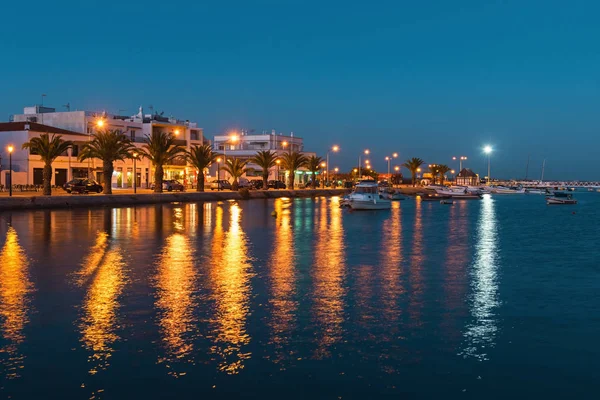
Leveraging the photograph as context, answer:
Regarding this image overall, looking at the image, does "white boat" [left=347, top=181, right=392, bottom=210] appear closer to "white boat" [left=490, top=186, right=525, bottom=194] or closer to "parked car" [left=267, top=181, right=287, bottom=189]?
"parked car" [left=267, top=181, right=287, bottom=189]

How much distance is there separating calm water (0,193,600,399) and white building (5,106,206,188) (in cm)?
5124

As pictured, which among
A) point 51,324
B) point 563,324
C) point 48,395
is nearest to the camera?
point 48,395

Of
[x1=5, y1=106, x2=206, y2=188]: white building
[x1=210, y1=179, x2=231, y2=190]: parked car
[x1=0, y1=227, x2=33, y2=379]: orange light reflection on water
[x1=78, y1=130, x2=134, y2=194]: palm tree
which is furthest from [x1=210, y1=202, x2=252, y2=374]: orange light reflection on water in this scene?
[x1=210, y1=179, x2=231, y2=190]: parked car

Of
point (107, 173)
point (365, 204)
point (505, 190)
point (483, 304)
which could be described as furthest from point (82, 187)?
point (505, 190)

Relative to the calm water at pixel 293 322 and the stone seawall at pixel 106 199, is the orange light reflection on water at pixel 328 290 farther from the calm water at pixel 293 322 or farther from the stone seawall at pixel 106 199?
the stone seawall at pixel 106 199

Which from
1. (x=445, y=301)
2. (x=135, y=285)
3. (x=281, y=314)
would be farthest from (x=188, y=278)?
(x=445, y=301)

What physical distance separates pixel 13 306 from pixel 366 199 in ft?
153

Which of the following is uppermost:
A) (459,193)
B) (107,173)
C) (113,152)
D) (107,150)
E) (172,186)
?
(107,150)

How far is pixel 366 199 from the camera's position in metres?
58.5

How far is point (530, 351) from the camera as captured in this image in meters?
10.7

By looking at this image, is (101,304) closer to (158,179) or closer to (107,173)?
(107,173)

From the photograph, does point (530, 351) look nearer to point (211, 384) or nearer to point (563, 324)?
point (563, 324)

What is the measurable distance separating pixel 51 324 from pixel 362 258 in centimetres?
1291

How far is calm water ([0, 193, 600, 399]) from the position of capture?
897 cm
